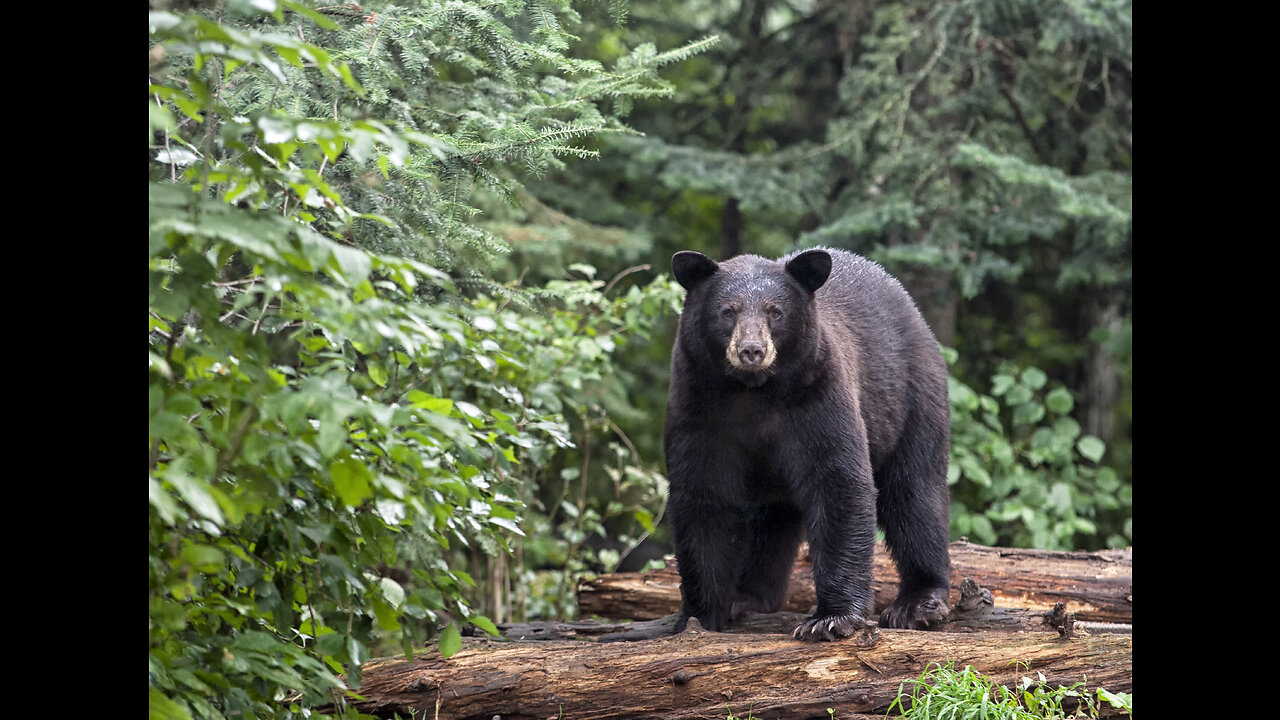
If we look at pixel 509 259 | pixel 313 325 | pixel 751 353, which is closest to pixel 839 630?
pixel 751 353

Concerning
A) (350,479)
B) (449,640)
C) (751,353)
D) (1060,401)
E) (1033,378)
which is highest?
(751,353)

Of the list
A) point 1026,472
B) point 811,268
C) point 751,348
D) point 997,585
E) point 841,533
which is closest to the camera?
point 751,348

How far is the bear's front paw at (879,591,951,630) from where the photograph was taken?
4.69 meters

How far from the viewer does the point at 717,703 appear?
389cm

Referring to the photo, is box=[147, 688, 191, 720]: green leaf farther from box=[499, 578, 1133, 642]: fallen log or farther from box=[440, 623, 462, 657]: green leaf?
box=[499, 578, 1133, 642]: fallen log

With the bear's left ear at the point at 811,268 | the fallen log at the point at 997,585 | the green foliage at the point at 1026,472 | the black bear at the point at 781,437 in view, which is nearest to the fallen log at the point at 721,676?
the black bear at the point at 781,437

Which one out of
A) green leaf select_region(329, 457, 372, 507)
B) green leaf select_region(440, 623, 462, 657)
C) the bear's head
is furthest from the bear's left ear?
green leaf select_region(329, 457, 372, 507)

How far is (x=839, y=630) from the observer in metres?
4.15

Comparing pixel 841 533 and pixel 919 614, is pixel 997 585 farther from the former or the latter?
pixel 841 533

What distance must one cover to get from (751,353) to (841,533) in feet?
2.75

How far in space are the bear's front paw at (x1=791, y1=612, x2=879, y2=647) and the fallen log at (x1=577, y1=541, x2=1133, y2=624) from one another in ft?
3.28
